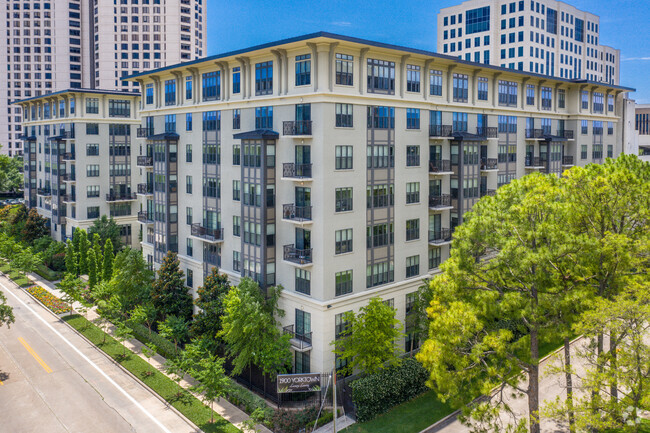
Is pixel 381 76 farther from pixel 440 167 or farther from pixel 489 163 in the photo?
pixel 489 163

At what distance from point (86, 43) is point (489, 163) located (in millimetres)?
128744

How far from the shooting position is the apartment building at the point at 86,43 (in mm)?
123500

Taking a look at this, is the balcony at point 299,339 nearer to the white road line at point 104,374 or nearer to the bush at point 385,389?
the bush at point 385,389

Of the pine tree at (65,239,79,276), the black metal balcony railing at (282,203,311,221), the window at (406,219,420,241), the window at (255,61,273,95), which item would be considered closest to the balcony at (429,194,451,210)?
the window at (406,219,420,241)

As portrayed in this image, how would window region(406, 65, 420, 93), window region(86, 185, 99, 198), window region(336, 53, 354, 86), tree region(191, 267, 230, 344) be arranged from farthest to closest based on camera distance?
window region(86, 185, 99, 198) → window region(406, 65, 420, 93) → tree region(191, 267, 230, 344) → window region(336, 53, 354, 86)

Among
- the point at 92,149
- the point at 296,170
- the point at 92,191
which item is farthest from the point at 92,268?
the point at 296,170

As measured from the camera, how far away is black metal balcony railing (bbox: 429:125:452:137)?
46000 mm

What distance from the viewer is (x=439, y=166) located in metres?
46.7

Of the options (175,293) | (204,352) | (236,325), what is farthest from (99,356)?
(236,325)

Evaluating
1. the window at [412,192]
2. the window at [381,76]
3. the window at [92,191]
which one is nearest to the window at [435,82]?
the window at [381,76]

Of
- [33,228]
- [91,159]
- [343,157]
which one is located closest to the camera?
[343,157]

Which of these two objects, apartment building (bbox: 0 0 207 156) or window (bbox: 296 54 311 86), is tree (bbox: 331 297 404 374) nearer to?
window (bbox: 296 54 311 86)

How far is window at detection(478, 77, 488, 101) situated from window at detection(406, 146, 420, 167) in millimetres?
10475

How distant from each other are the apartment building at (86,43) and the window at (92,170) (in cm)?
5833
